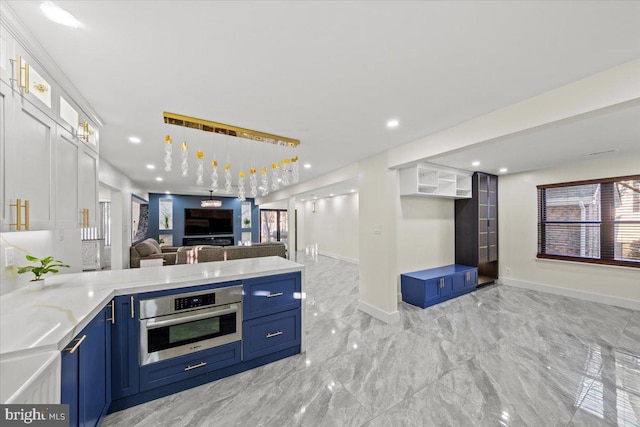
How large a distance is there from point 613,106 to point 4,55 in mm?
3733

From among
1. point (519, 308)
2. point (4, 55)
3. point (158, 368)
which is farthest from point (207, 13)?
point (519, 308)

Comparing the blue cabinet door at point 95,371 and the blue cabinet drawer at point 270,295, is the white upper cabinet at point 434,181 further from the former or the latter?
the blue cabinet door at point 95,371

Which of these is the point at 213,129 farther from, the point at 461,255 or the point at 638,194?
the point at 638,194

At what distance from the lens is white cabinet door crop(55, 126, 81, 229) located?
1.70 m

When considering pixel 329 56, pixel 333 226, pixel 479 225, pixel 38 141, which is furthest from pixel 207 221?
pixel 329 56

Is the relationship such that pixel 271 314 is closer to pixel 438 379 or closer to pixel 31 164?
pixel 438 379

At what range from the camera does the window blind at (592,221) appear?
150 inches

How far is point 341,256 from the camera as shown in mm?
8312

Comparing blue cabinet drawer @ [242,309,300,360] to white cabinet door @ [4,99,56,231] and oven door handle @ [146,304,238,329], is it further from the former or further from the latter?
white cabinet door @ [4,99,56,231]

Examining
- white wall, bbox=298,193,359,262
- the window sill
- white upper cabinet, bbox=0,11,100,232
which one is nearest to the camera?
white upper cabinet, bbox=0,11,100,232

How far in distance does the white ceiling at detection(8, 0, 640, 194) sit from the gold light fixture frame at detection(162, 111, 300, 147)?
9 centimetres

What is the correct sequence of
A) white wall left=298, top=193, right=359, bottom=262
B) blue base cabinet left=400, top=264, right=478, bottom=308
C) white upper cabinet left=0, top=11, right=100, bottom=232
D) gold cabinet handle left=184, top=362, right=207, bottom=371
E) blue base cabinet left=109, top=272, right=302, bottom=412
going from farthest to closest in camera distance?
1. white wall left=298, top=193, right=359, bottom=262
2. blue base cabinet left=400, top=264, right=478, bottom=308
3. gold cabinet handle left=184, top=362, right=207, bottom=371
4. blue base cabinet left=109, top=272, right=302, bottom=412
5. white upper cabinet left=0, top=11, right=100, bottom=232

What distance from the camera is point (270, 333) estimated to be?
2.37 m

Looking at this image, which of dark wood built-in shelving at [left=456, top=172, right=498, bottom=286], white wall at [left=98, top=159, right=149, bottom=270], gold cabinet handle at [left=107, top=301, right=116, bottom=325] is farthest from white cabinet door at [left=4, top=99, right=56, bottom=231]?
dark wood built-in shelving at [left=456, top=172, right=498, bottom=286]
